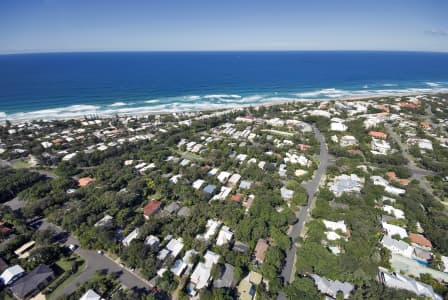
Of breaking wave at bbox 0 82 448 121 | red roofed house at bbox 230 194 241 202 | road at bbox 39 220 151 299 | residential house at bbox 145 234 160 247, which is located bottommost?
road at bbox 39 220 151 299

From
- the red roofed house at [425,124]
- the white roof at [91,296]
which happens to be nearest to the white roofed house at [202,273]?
the white roof at [91,296]

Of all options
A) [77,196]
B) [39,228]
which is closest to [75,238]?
[39,228]

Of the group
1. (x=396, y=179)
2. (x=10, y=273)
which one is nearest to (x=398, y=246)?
(x=396, y=179)

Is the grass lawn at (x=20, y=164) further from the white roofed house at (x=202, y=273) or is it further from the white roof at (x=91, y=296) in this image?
the white roofed house at (x=202, y=273)

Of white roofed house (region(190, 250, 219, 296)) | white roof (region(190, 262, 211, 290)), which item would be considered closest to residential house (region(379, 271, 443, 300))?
white roofed house (region(190, 250, 219, 296))

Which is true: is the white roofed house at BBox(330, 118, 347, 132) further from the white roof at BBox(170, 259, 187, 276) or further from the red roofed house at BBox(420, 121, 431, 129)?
the white roof at BBox(170, 259, 187, 276)

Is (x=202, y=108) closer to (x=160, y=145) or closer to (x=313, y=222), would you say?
(x=160, y=145)

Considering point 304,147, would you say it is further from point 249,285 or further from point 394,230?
point 249,285
